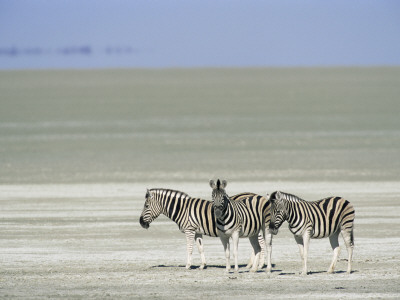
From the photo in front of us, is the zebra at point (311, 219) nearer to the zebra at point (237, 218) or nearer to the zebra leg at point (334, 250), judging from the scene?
the zebra leg at point (334, 250)

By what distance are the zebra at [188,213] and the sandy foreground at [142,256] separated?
21.3 inches

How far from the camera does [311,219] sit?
13844 millimetres

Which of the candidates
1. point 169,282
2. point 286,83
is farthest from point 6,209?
point 286,83

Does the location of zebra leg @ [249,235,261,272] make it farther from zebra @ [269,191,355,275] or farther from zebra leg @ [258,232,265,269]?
zebra @ [269,191,355,275]

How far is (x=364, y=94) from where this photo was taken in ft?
173

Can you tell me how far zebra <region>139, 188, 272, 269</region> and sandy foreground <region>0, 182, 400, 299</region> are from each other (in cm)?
54

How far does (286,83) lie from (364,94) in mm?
8628

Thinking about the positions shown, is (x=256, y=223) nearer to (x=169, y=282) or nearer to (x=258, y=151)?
(x=169, y=282)

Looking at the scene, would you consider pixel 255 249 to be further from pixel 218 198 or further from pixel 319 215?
pixel 218 198

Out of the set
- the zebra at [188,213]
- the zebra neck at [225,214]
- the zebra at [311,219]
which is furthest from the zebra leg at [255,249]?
the zebra neck at [225,214]

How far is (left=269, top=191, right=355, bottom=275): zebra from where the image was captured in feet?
44.5

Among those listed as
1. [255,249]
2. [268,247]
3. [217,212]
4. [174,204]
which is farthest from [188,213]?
[268,247]

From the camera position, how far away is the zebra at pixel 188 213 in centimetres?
1447

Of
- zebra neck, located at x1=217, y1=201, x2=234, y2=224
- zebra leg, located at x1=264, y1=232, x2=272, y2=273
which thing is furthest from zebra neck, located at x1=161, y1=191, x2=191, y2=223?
zebra leg, located at x1=264, y1=232, x2=272, y2=273
